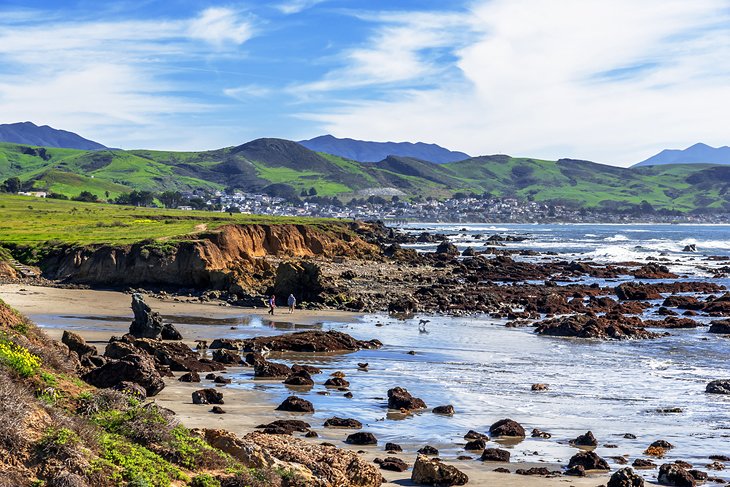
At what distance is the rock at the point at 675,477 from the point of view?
1670 centimetres

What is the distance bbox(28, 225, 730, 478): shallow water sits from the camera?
20984mm

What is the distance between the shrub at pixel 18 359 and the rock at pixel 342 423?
24.0ft

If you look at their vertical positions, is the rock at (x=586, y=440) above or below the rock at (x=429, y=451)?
above

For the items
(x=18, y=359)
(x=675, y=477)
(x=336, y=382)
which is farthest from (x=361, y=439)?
(x=18, y=359)

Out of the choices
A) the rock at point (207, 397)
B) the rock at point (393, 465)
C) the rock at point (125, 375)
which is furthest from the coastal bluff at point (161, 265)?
the rock at point (393, 465)

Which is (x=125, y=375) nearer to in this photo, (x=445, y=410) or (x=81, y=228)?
(x=445, y=410)

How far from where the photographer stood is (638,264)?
9688 cm

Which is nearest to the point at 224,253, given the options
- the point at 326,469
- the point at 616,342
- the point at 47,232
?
the point at 47,232

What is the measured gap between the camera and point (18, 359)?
589 inches

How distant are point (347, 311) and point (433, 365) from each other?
17970 millimetres

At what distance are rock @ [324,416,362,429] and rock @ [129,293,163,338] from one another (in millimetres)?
14572

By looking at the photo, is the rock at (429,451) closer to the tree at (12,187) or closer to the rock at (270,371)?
the rock at (270,371)

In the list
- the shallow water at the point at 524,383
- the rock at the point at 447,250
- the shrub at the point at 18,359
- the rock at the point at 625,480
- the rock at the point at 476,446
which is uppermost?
the rock at the point at 447,250

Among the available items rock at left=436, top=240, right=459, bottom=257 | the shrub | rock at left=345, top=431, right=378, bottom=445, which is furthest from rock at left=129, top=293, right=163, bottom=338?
rock at left=436, top=240, right=459, bottom=257
